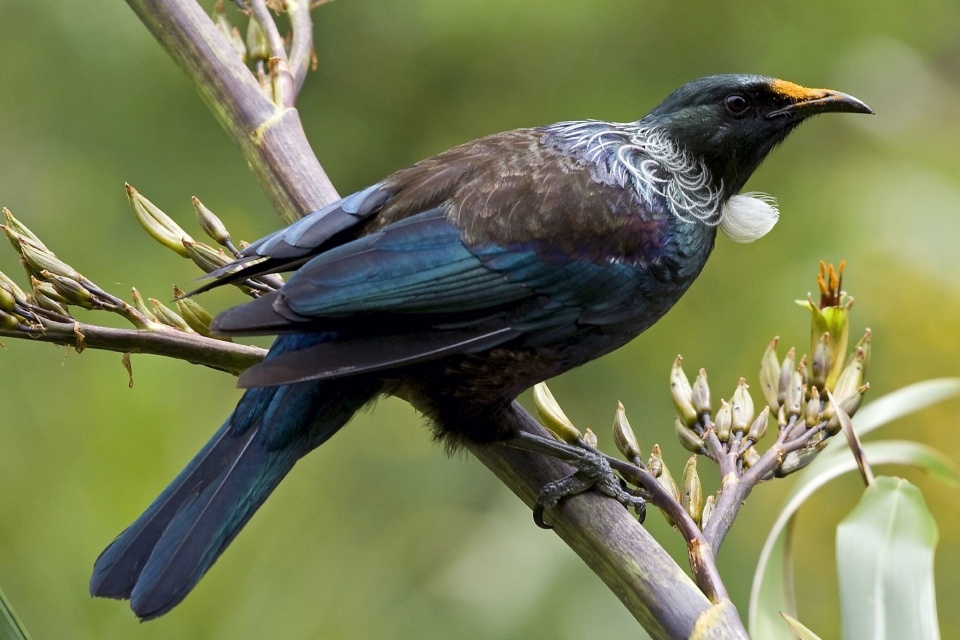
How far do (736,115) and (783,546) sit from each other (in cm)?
78

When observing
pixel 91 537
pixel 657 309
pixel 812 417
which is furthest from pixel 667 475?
pixel 91 537

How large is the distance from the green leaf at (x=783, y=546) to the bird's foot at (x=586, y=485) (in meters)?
0.22

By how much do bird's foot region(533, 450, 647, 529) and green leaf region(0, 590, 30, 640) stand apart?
27.1 inches

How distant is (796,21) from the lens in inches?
131

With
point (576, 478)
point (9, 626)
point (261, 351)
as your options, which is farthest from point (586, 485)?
point (9, 626)

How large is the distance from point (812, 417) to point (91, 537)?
1.76 meters

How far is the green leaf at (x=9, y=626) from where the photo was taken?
1.13 meters

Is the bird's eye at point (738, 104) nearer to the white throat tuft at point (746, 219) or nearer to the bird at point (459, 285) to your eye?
the bird at point (459, 285)

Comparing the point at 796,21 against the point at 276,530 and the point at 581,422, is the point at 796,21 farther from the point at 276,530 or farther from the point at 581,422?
the point at 276,530

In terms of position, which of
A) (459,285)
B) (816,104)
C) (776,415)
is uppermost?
(459,285)

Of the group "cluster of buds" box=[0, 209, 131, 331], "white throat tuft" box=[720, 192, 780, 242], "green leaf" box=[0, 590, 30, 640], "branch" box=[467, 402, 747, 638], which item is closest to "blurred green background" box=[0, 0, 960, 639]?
"white throat tuft" box=[720, 192, 780, 242]

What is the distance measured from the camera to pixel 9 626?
1.13 metres

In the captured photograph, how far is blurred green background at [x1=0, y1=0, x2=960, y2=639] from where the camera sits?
264 centimetres

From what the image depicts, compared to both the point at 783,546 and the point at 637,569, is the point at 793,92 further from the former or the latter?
the point at 637,569
